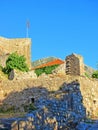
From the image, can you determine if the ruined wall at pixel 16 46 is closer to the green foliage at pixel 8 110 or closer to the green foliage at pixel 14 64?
the green foliage at pixel 14 64

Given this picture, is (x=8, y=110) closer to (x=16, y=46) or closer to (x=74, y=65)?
(x=74, y=65)

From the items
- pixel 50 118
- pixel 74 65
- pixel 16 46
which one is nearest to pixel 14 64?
pixel 74 65

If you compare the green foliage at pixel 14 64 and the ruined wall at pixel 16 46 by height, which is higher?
the ruined wall at pixel 16 46

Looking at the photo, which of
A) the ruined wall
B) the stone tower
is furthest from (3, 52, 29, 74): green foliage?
the ruined wall

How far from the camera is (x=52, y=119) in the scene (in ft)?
44.1

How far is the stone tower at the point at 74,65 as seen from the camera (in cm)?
3778

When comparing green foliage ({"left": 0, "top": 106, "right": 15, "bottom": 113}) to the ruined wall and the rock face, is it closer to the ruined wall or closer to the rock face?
the rock face

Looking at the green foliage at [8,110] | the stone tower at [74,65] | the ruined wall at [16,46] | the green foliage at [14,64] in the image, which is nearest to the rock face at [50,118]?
the green foliage at [8,110]

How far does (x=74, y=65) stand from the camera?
38312mm

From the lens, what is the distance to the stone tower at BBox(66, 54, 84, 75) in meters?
37.8

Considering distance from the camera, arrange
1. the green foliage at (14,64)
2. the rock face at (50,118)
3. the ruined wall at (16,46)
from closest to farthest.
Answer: the rock face at (50,118) < the green foliage at (14,64) < the ruined wall at (16,46)

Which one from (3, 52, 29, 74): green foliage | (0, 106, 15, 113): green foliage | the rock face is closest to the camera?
the rock face

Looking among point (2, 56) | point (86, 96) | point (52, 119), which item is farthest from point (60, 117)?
point (2, 56)

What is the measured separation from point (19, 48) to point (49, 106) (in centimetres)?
4260
